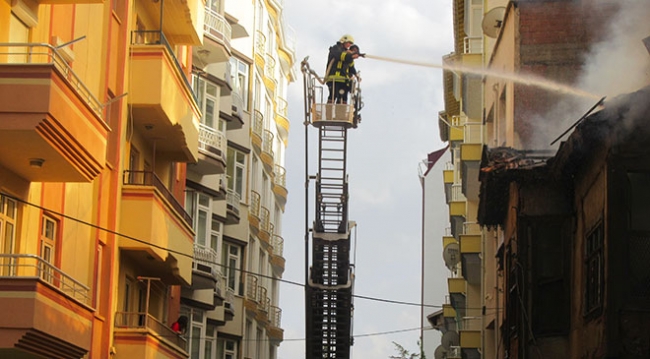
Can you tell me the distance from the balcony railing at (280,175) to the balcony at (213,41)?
16297 millimetres

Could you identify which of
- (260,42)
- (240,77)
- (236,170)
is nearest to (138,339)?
(236,170)

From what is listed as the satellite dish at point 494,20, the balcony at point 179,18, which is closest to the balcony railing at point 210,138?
the balcony at point 179,18

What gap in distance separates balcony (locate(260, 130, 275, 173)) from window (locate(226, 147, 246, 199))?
164 inches

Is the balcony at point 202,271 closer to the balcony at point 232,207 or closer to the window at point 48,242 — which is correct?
the balcony at point 232,207

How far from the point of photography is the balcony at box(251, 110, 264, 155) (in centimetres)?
4871

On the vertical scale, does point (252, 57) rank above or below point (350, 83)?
above

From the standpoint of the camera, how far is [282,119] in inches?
2298

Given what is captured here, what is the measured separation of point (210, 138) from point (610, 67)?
16.0m

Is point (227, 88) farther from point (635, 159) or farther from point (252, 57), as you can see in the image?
point (635, 159)

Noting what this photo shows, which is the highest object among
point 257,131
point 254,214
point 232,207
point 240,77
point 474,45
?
point 240,77

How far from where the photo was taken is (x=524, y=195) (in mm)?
22891

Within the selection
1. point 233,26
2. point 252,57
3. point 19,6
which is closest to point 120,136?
point 19,6

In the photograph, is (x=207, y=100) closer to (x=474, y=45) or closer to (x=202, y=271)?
(x=202, y=271)

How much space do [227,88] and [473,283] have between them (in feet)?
32.2
